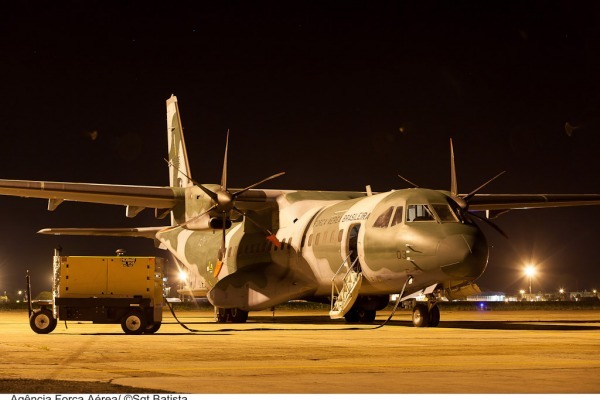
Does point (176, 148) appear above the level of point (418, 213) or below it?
above

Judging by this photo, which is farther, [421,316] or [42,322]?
[421,316]

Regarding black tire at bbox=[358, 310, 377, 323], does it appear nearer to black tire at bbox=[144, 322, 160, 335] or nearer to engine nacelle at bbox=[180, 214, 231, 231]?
engine nacelle at bbox=[180, 214, 231, 231]

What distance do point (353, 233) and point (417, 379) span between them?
603 inches

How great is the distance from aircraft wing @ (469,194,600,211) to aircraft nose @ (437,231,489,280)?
10.5 m

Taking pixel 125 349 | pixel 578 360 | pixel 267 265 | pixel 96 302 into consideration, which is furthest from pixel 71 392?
pixel 267 265

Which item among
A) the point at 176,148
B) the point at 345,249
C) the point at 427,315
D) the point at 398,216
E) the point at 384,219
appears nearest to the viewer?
the point at 398,216

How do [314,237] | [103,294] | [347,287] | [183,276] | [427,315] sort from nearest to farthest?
1. [103,294]
2. [427,315]
3. [347,287]
4. [314,237]
5. [183,276]

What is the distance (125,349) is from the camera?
1552 cm

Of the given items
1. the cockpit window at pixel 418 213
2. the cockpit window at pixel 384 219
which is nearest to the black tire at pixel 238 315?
the cockpit window at pixel 384 219

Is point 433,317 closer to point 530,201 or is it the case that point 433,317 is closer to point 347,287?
point 347,287

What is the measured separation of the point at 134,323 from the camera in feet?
71.0

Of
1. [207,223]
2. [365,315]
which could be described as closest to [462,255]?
[365,315]

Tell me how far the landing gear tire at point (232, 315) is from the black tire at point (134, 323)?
28.6 ft

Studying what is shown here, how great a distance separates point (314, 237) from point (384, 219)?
12.6 feet
